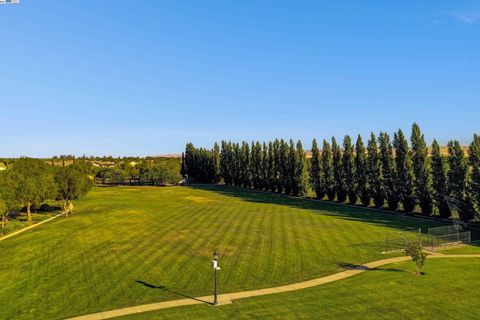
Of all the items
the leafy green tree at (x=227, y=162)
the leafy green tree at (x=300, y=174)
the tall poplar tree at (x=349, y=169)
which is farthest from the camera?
the leafy green tree at (x=227, y=162)

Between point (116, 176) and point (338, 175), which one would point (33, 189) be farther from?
point (116, 176)

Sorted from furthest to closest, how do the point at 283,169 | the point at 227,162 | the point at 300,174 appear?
1. the point at 227,162
2. the point at 283,169
3. the point at 300,174

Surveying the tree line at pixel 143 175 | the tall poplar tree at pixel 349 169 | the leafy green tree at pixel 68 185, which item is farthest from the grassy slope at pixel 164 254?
the tree line at pixel 143 175

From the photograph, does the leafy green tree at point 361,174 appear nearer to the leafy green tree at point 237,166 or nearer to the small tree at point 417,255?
the small tree at point 417,255

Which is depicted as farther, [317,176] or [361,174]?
[317,176]

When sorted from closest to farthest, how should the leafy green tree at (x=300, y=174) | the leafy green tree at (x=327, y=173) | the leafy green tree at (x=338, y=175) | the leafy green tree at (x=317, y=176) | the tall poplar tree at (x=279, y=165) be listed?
the leafy green tree at (x=338, y=175)
the leafy green tree at (x=327, y=173)
the leafy green tree at (x=317, y=176)
the leafy green tree at (x=300, y=174)
the tall poplar tree at (x=279, y=165)

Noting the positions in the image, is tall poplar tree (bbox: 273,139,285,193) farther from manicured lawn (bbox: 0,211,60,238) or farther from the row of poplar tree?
manicured lawn (bbox: 0,211,60,238)

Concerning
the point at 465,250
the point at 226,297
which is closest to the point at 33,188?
the point at 226,297

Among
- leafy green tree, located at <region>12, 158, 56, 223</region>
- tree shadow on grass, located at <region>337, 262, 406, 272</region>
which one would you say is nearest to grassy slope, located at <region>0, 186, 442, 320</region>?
tree shadow on grass, located at <region>337, 262, 406, 272</region>
